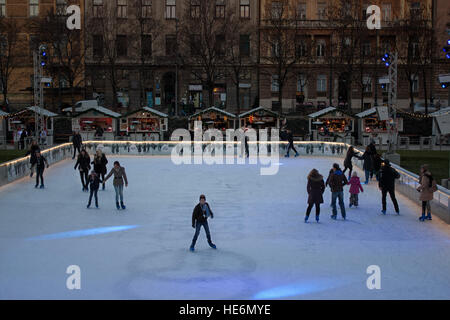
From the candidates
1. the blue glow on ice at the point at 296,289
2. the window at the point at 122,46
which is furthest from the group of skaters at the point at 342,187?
the window at the point at 122,46

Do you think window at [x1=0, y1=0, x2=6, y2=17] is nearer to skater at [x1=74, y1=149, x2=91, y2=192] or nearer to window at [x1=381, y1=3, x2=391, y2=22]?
window at [x1=381, y1=3, x2=391, y2=22]

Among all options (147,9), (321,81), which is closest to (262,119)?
(321,81)

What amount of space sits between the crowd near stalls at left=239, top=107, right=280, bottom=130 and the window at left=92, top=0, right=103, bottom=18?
17.7 meters

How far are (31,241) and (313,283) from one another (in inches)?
→ 262

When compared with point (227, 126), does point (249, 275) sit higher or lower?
lower

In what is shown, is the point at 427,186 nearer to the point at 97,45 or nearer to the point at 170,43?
the point at 170,43

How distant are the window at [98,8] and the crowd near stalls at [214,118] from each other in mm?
15391

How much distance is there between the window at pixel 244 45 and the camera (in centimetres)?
5534

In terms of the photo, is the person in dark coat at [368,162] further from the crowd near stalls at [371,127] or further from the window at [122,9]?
the window at [122,9]

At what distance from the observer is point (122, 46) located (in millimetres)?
54875

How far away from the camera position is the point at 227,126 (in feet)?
148
